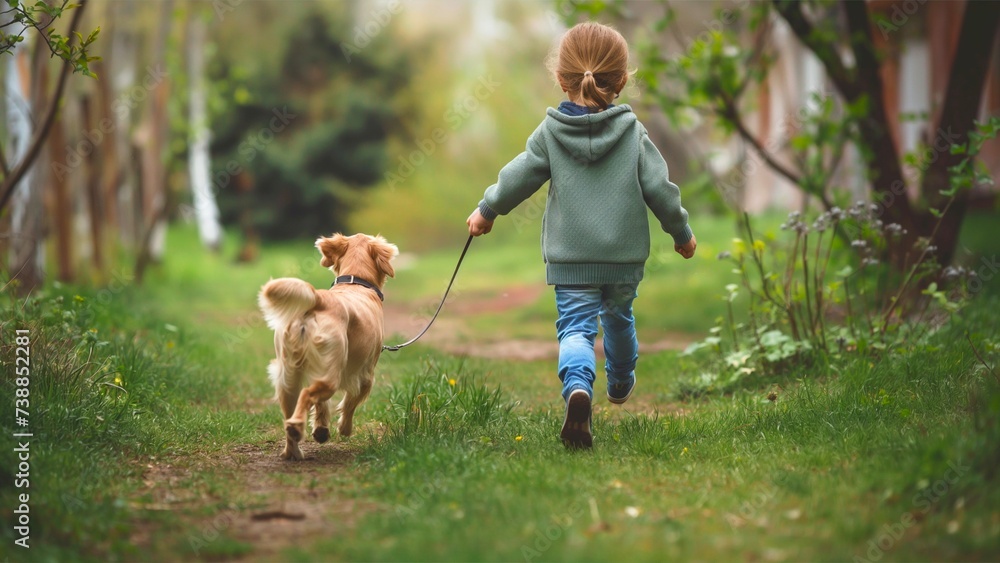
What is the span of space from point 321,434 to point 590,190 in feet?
5.57

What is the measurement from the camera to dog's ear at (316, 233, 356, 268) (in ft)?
16.1

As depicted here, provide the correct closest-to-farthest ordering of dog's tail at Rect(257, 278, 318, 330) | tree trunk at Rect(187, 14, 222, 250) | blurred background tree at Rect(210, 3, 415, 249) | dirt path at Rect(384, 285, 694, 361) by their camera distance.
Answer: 1. dog's tail at Rect(257, 278, 318, 330)
2. dirt path at Rect(384, 285, 694, 361)
3. tree trunk at Rect(187, 14, 222, 250)
4. blurred background tree at Rect(210, 3, 415, 249)

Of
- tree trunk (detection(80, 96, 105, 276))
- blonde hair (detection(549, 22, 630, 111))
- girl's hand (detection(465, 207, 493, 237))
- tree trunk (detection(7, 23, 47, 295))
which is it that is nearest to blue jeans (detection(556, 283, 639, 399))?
girl's hand (detection(465, 207, 493, 237))

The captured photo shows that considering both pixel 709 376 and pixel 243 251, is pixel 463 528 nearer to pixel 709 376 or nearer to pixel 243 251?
pixel 709 376

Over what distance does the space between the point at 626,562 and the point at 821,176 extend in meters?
5.68

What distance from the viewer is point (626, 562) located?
9.56ft

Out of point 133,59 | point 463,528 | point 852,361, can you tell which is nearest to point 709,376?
point 852,361

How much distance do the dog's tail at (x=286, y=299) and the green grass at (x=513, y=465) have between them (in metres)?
A: 0.69

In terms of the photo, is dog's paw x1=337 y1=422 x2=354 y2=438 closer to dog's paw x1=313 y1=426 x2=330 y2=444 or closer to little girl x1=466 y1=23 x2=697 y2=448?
dog's paw x1=313 y1=426 x2=330 y2=444

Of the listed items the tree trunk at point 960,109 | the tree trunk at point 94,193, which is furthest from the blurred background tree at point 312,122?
the tree trunk at point 960,109

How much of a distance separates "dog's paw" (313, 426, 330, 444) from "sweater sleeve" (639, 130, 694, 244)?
6.02 ft

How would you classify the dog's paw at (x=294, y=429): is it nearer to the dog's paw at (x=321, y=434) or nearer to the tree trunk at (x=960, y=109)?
the dog's paw at (x=321, y=434)

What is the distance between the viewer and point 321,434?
4535 millimetres

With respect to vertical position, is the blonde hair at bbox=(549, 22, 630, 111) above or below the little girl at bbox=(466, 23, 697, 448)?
above
